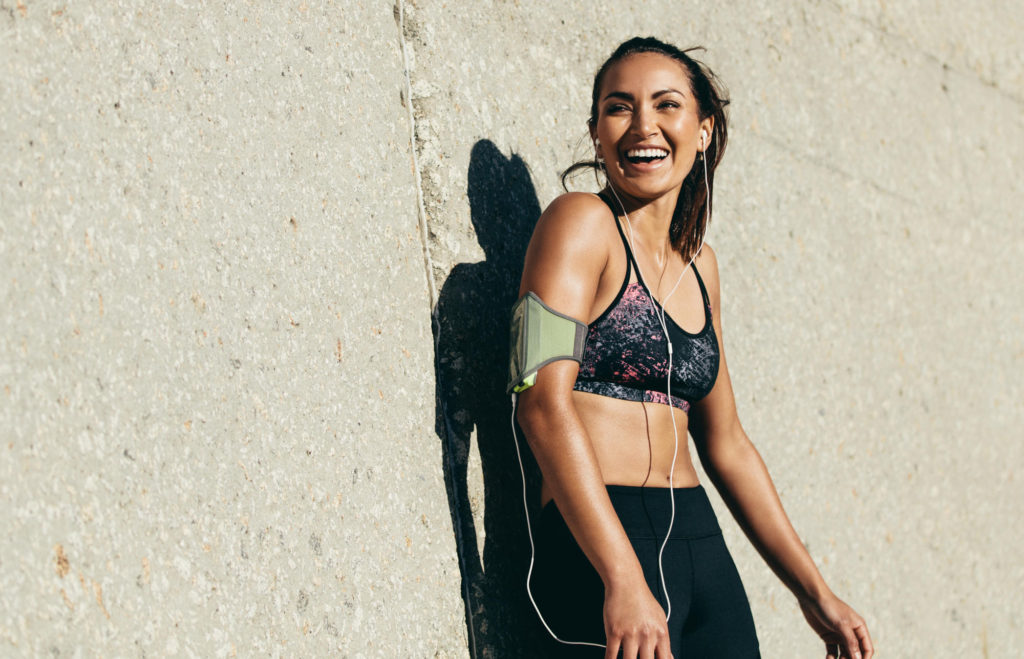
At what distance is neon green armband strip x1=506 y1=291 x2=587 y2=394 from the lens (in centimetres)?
162

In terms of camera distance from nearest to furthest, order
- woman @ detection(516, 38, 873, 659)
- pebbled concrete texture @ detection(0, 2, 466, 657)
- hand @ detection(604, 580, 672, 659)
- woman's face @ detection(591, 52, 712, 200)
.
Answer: pebbled concrete texture @ detection(0, 2, 466, 657), hand @ detection(604, 580, 672, 659), woman @ detection(516, 38, 873, 659), woman's face @ detection(591, 52, 712, 200)

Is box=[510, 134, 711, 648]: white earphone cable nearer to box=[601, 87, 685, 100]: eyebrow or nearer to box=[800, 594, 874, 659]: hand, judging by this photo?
box=[601, 87, 685, 100]: eyebrow

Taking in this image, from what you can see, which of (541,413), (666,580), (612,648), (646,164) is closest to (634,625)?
(612,648)

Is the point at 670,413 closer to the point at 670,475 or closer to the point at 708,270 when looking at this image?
the point at 670,475

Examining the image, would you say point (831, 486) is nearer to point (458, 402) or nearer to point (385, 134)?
point (458, 402)

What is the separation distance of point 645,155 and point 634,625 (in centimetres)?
86

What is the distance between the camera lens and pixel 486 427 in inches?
77.9

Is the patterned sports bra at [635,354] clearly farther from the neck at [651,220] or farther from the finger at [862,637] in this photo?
the finger at [862,637]

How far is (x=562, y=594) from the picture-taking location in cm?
170

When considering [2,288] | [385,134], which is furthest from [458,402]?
[2,288]

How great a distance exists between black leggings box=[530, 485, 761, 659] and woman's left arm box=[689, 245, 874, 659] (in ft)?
0.72

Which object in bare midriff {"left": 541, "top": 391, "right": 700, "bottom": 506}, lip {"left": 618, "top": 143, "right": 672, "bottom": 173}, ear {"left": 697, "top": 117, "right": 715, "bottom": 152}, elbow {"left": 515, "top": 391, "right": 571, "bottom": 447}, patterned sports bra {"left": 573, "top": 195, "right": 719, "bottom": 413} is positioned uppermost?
ear {"left": 697, "top": 117, "right": 715, "bottom": 152}

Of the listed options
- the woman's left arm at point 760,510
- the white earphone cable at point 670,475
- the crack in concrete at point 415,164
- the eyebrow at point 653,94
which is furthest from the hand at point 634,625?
the eyebrow at point 653,94

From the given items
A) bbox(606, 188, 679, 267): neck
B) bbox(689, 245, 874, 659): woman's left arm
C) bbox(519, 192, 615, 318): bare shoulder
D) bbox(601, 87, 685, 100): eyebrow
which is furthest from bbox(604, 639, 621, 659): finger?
bbox(601, 87, 685, 100): eyebrow
